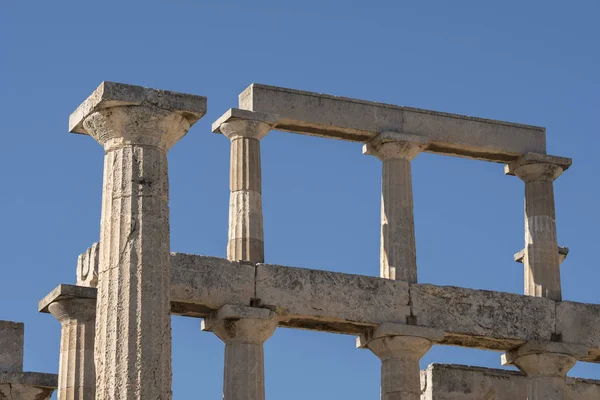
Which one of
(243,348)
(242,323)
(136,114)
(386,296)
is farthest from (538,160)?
(136,114)

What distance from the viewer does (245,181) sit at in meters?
30.0

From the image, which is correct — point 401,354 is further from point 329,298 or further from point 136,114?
point 136,114

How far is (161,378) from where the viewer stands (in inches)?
718

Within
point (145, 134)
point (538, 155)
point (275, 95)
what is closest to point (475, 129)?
point (538, 155)

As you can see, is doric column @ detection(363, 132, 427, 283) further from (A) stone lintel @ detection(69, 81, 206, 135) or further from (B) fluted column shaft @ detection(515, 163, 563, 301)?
(A) stone lintel @ detection(69, 81, 206, 135)

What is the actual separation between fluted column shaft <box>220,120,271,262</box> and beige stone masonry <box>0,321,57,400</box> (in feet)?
12.0

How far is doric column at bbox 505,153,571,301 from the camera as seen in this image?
31.9 metres

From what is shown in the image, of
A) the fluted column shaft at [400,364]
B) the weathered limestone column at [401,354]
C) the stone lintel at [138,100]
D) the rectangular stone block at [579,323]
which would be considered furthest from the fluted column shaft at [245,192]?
the stone lintel at [138,100]

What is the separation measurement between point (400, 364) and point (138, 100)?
12.1 m

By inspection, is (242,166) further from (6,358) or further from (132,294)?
(132,294)

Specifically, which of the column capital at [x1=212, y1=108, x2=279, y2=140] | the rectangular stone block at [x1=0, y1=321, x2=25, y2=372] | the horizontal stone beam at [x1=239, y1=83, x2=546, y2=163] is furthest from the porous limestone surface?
the rectangular stone block at [x1=0, y1=321, x2=25, y2=372]

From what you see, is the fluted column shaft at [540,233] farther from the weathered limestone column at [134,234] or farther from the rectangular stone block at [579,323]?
the weathered limestone column at [134,234]

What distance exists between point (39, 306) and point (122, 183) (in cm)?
866

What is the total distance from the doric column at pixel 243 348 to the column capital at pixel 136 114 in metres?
9.72
